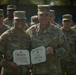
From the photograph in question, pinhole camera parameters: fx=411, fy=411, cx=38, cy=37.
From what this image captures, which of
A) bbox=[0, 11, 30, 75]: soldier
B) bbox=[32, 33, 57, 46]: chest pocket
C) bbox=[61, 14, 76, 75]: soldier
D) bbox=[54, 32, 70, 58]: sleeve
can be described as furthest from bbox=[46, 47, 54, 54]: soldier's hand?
bbox=[61, 14, 76, 75]: soldier

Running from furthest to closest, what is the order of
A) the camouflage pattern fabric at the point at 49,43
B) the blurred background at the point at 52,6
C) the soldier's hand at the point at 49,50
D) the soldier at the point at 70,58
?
1. the blurred background at the point at 52,6
2. the soldier at the point at 70,58
3. the camouflage pattern fabric at the point at 49,43
4. the soldier's hand at the point at 49,50

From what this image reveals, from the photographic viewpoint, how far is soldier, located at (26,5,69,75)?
7.93 m

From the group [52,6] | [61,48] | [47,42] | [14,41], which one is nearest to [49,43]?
[47,42]

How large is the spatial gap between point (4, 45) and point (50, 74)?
3.52 feet

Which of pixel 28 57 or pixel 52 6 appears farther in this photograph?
pixel 52 6

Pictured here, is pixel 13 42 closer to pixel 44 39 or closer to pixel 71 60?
pixel 44 39

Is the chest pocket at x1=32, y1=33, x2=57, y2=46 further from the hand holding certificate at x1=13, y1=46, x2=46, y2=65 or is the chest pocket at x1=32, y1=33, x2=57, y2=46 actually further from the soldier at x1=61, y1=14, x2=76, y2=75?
the soldier at x1=61, y1=14, x2=76, y2=75

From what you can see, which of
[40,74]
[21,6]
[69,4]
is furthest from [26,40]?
[69,4]

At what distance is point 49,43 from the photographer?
7.98 meters

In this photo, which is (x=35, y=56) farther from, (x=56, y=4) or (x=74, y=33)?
(x=56, y=4)

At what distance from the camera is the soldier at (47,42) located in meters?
7.93

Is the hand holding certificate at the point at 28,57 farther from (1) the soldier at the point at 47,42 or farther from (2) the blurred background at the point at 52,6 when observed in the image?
(2) the blurred background at the point at 52,6

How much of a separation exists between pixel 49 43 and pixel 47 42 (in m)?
0.04

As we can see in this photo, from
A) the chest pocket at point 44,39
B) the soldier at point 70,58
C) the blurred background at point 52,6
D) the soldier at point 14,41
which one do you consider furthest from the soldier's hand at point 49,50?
the blurred background at point 52,6
